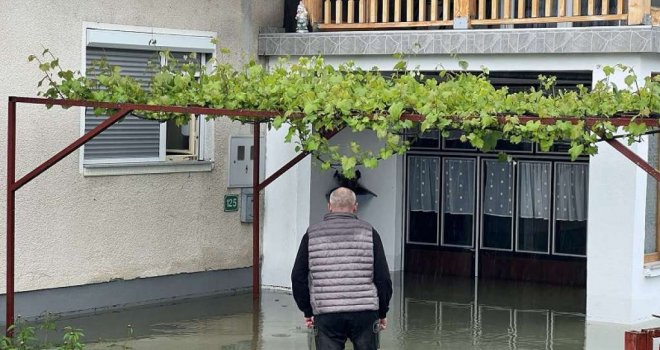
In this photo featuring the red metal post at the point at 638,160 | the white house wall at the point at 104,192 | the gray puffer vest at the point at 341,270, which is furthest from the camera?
the white house wall at the point at 104,192

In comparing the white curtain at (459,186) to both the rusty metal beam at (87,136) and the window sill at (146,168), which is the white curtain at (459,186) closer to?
the window sill at (146,168)

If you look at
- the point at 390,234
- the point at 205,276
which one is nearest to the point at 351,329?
the point at 205,276

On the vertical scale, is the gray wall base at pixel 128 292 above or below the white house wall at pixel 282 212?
below

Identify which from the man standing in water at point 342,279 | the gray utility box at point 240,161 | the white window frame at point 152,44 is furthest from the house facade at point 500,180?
the man standing in water at point 342,279

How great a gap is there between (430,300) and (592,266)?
8.24 feet

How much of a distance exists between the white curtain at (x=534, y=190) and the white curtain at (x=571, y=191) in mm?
136

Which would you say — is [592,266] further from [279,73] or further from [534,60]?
[279,73]

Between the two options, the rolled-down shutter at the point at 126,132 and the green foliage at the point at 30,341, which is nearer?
the green foliage at the point at 30,341

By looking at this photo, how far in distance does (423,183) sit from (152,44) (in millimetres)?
5010

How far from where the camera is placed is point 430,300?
15.7 m

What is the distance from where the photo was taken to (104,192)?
1416 cm

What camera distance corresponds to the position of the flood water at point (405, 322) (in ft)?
42.0

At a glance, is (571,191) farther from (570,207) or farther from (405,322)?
(405,322)

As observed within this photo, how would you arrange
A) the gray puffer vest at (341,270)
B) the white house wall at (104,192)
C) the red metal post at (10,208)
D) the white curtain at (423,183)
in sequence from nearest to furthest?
the gray puffer vest at (341,270) < the red metal post at (10,208) < the white house wall at (104,192) < the white curtain at (423,183)
